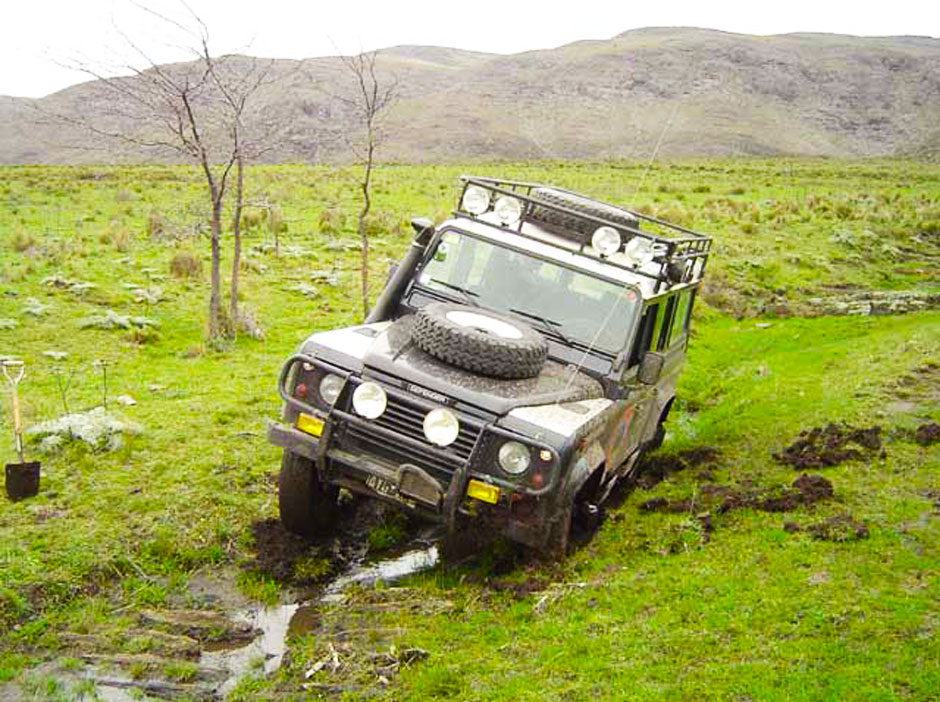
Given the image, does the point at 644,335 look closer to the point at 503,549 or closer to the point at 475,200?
the point at 475,200

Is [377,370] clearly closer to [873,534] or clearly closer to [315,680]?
[315,680]

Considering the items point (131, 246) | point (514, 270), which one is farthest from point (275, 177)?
point (514, 270)

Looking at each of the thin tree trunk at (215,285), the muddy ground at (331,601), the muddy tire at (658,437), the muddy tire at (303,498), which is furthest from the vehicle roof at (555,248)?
the thin tree trunk at (215,285)

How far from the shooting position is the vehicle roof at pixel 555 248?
7207mm

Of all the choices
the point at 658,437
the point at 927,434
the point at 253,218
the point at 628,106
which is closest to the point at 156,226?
the point at 253,218

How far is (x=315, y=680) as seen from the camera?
16.1 ft

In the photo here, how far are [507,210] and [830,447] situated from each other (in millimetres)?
4474

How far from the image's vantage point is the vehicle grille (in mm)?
5738

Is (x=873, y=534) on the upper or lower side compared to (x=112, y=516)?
upper

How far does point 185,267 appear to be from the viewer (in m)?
17.5

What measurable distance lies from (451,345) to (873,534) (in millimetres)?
3722

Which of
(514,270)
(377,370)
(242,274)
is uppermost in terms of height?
(514,270)

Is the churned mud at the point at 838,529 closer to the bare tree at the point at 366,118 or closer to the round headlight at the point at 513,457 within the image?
the round headlight at the point at 513,457

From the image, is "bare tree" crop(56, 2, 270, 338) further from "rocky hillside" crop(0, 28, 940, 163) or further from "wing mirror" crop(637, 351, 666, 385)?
"rocky hillside" crop(0, 28, 940, 163)
